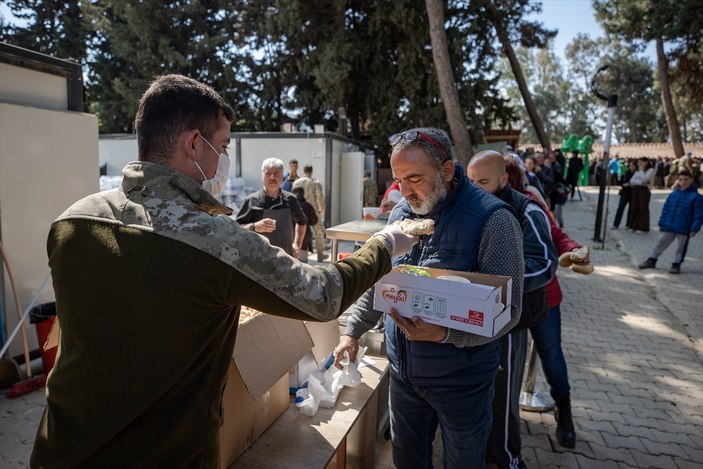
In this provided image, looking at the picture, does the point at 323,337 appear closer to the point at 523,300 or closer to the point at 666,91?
the point at 523,300

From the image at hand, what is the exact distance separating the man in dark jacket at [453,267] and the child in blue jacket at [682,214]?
8.90 m

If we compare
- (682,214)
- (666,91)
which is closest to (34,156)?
(682,214)

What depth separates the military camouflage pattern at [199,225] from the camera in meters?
1.25

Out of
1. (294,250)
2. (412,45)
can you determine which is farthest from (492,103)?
(294,250)

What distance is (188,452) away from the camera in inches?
54.4

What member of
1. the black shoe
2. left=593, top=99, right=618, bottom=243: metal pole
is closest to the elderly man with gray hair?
the black shoe

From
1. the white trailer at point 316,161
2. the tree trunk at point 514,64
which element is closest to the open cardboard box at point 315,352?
the white trailer at point 316,161

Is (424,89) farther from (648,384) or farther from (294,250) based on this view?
(648,384)

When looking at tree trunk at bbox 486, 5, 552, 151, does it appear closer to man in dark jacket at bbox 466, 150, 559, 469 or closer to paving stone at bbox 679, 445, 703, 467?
paving stone at bbox 679, 445, 703, 467

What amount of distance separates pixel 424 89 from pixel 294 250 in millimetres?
12943

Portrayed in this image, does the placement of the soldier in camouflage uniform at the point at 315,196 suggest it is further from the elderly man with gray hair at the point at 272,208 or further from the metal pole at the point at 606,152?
the metal pole at the point at 606,152

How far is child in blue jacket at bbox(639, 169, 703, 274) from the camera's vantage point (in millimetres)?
8852

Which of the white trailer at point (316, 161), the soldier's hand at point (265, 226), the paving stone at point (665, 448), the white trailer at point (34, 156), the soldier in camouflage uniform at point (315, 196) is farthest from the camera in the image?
the white trailer at point (316, 161)

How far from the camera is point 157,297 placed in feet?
4.04
